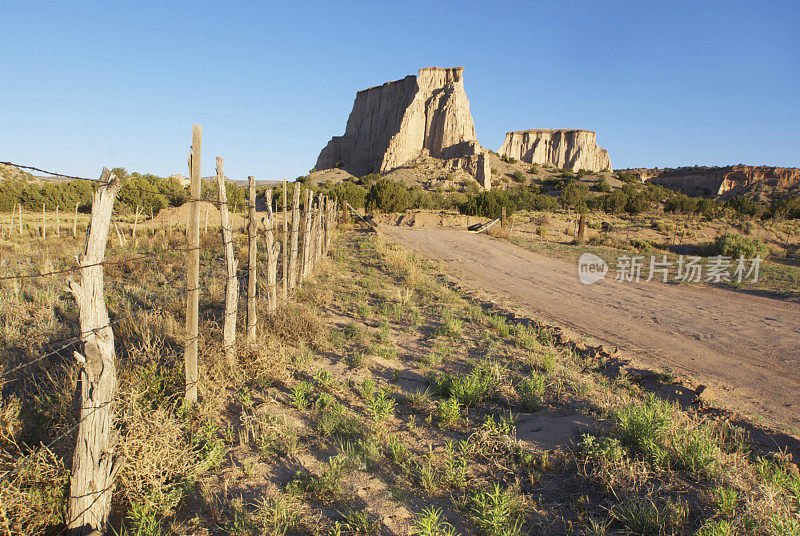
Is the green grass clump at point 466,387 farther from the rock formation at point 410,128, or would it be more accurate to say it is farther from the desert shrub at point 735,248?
the rock formation at point 410,128

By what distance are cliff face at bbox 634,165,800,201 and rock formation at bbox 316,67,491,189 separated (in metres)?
36.0

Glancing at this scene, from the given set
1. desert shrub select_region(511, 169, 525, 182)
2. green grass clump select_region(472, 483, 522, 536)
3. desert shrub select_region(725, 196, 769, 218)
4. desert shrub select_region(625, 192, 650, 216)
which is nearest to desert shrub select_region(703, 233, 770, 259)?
green grass clump select_region(472, 483, 522, 536)

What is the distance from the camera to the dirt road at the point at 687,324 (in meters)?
5.54

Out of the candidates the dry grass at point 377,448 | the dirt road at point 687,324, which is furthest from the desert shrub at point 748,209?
the dry grass at point 377,448

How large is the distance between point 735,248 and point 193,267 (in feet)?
67.8

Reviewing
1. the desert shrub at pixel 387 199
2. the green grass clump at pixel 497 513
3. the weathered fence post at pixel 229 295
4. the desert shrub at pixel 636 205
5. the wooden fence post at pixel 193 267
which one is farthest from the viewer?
the desert shrub at pixel 636 205

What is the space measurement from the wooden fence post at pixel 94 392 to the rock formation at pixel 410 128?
61.1 meters

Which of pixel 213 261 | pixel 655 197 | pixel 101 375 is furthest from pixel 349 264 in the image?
pixel 655 197

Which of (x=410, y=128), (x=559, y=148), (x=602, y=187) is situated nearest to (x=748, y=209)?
(x=602, y=187)

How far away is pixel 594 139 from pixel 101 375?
120623mm

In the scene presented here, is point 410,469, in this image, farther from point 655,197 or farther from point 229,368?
point 655,197

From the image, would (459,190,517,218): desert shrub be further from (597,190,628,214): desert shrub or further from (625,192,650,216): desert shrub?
(597,190,628,214): desert shrub

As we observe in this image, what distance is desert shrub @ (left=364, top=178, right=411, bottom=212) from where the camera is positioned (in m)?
36.5

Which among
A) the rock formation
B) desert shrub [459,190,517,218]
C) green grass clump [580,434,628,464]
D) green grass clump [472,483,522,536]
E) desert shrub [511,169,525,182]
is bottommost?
green grass clump [472,483,522,536]
